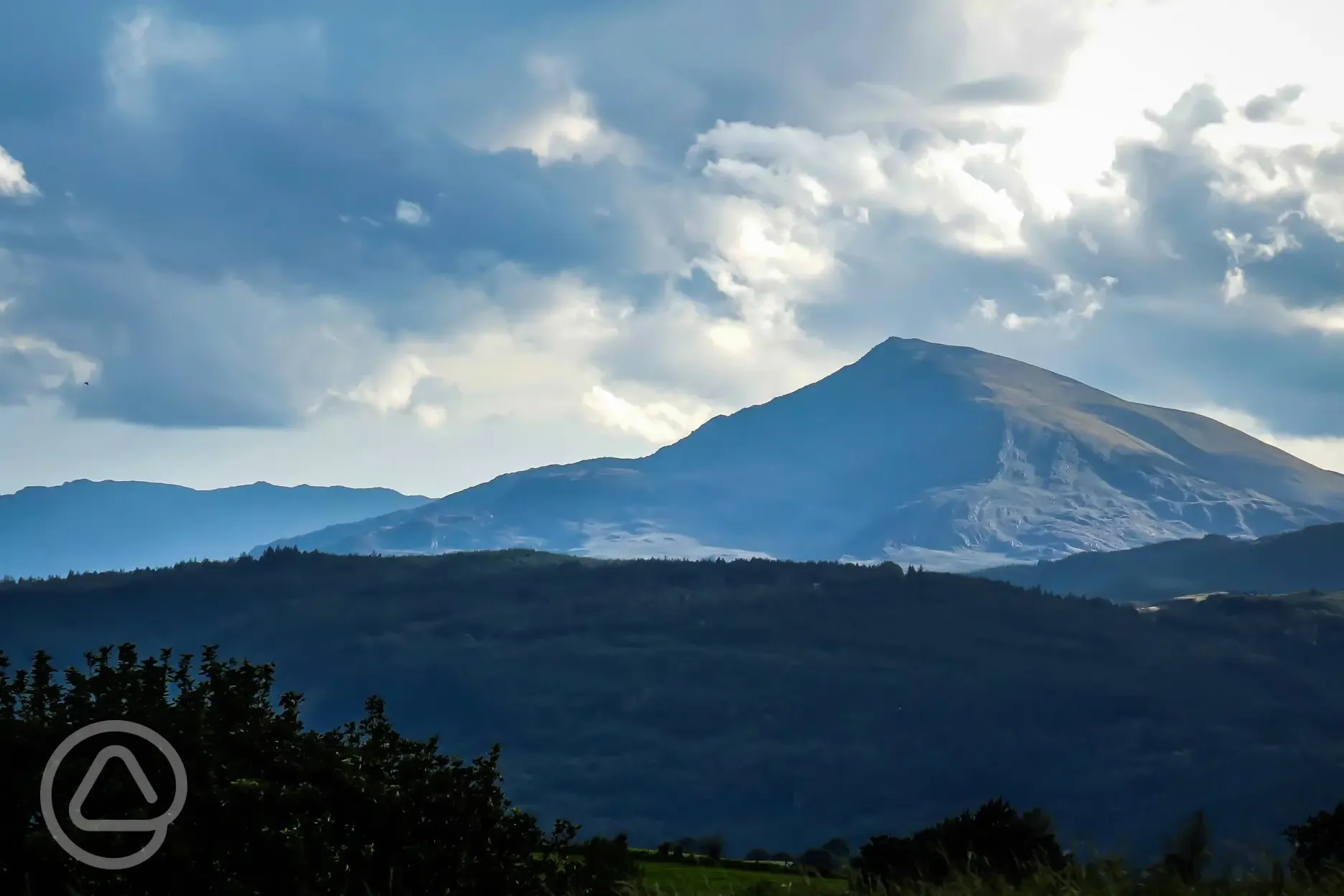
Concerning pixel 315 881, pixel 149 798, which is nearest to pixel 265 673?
pixel 149 798

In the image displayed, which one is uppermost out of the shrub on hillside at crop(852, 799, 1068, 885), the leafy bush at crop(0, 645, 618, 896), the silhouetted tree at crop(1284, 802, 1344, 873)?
the leafy bush at crop(0, 645, 618, 896)

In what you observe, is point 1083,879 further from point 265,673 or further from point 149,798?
point 265,673

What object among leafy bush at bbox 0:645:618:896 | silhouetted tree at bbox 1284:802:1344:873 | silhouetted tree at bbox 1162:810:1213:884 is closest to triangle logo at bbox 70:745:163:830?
leafy bush at bbox 0:645:618:896

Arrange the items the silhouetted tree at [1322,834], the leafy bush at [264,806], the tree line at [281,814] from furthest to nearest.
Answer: the silhouetted tree at [1322,834]
the leafy bush at [264,806]
the tree line at [281,814]

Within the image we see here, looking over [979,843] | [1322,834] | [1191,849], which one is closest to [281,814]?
[1191,849]

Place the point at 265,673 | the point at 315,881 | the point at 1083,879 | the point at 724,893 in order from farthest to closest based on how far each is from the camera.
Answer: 1. the point at 265,673
2. the point at 315,881
3. the point at 724,893
4. the point at 1083,879

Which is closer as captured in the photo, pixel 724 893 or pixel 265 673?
pixel 724 893

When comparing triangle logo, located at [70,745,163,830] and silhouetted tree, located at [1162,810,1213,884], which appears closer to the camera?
silhouetted tree, located at [1162,810,1213,884]

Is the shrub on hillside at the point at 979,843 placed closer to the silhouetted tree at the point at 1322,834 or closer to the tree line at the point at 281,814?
the tree line at the point at 281,814

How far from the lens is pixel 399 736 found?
26672 mm

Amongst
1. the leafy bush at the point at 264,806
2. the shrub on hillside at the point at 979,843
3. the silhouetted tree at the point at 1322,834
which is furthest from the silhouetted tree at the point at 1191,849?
the silhouetted tree at the point at 1322,834

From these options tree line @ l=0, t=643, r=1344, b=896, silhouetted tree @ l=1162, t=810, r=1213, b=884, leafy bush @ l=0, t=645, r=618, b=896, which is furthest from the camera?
leafy bush @ l=0, t=645, r=618, b=896

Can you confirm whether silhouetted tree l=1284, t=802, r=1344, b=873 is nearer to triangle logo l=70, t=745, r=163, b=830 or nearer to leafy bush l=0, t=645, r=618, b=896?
leafy bush l=0, t=645, r=618, b=896

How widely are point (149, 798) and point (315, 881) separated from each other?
3003 millimetres
